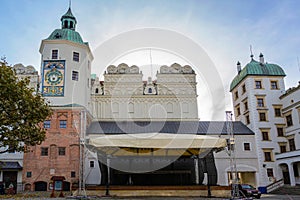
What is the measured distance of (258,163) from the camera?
32938 millimetres

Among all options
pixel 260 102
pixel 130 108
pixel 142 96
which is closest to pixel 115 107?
pixel 130 108

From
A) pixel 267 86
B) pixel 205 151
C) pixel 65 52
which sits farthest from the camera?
pixel 267 86

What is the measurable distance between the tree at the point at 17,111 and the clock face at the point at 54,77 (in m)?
14.7

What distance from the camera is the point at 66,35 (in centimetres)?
3272

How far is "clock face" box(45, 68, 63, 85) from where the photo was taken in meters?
30.7

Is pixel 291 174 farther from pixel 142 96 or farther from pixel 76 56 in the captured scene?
pixel 76 56

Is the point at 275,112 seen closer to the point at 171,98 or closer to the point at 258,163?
the point at 258,163

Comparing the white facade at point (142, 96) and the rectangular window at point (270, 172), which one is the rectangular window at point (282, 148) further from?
the white facade at point (142, 96)

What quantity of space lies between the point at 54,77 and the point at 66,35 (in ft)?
17.4

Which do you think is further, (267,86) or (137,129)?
(267,86)

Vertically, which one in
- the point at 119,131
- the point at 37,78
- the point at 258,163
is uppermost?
the point at 37,78

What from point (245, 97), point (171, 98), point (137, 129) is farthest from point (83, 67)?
point (245, 97)

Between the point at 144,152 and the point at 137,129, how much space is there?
38.1 feet

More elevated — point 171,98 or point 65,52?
point 65,52
